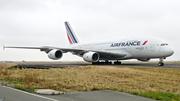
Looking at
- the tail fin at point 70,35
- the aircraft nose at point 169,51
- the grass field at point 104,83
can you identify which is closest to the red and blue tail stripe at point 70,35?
the tail fin at point 70,35

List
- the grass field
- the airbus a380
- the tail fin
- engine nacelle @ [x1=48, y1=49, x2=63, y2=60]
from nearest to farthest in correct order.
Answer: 1. the grass field
2. the airbus a380
3. engine nacelle @ [x1=48, y1=49, x2=63, y2=60]
4. the tail fin

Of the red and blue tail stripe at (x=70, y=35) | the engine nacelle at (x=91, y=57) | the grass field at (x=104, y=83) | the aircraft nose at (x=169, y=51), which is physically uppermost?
the red and blue tail stripe at (x=70, y=35)

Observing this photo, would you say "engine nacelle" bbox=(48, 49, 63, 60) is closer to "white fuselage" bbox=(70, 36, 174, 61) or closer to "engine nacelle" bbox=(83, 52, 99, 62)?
"engine nacelle" bbox=(83, 52, 99, 62)

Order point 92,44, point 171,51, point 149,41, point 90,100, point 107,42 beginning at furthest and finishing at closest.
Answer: point 92,44 < point 107,42 < point 149,41 < point 171,51 < point 90,100

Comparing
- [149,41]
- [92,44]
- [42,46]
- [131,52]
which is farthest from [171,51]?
[42,46]

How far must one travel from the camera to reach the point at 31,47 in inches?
1275

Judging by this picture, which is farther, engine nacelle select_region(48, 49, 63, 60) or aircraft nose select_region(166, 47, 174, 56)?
engine nacelle select_region(48, 49, 63, 60)

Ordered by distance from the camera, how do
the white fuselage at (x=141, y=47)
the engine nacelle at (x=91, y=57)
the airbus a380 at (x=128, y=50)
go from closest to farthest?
the white fuselage at (x=141, y=47) < the airbus a380 at (x=128, y=50) < the engine nacelle at (x=91, y=57)

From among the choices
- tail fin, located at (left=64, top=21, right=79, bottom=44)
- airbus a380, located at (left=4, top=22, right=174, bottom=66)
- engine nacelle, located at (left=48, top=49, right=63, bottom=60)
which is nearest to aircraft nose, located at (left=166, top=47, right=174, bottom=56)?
airbus a380, located at (left=4, top=22, right=174, bottom=66)

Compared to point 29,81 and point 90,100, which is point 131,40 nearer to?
point 29,81

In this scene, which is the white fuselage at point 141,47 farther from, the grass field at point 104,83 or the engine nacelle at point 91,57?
the grass field at point 104,83

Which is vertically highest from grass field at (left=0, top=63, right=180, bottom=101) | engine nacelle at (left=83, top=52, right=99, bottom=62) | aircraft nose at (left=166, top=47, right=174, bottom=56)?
aircraft nose at (left=166, top=47, right=174, bottom=56)

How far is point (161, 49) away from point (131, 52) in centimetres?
505

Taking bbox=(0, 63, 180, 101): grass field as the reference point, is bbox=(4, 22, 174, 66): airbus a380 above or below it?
above
